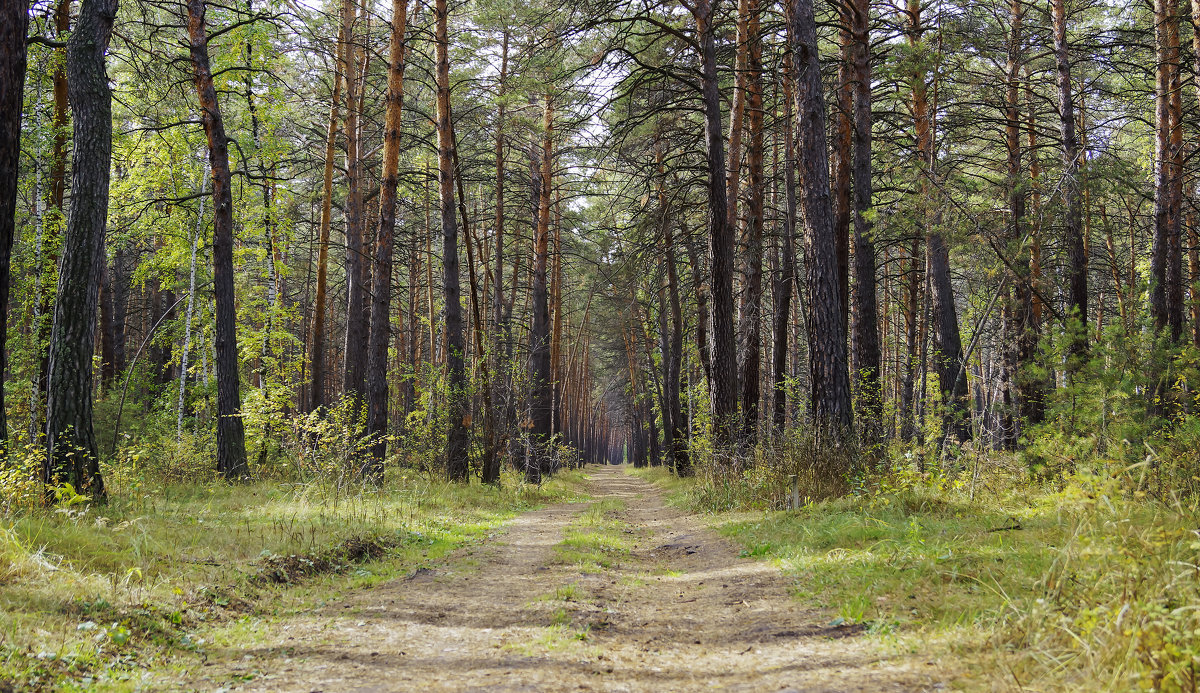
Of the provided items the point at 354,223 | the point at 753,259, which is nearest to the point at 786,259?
the point at 753,259

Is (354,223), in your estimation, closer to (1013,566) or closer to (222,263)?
(222,263)

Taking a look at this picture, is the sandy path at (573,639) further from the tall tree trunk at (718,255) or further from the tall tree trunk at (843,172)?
the tall tree trunk at (843,172)

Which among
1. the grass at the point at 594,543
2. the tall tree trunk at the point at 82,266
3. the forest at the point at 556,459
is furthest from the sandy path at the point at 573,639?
the tall tree trunk at the point at 82,266

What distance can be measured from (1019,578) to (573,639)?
2.48 metres

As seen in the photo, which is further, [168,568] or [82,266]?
[82,266]

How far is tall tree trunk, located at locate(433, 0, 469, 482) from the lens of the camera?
1261 centimetres

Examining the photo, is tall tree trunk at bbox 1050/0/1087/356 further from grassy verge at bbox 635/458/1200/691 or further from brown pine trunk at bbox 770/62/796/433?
grassy verge at bbox 635/458/1200/691

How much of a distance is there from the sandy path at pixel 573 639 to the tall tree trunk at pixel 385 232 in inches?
249

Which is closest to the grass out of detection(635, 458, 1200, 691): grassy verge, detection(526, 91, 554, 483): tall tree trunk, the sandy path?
the sandy path

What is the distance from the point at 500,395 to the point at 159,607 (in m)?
10.5

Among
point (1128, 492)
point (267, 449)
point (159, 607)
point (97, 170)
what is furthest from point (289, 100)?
point (1128, 492)

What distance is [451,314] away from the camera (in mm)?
13188

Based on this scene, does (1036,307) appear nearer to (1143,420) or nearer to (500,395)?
(1143,420)

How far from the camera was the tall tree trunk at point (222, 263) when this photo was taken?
1003 centimetres
